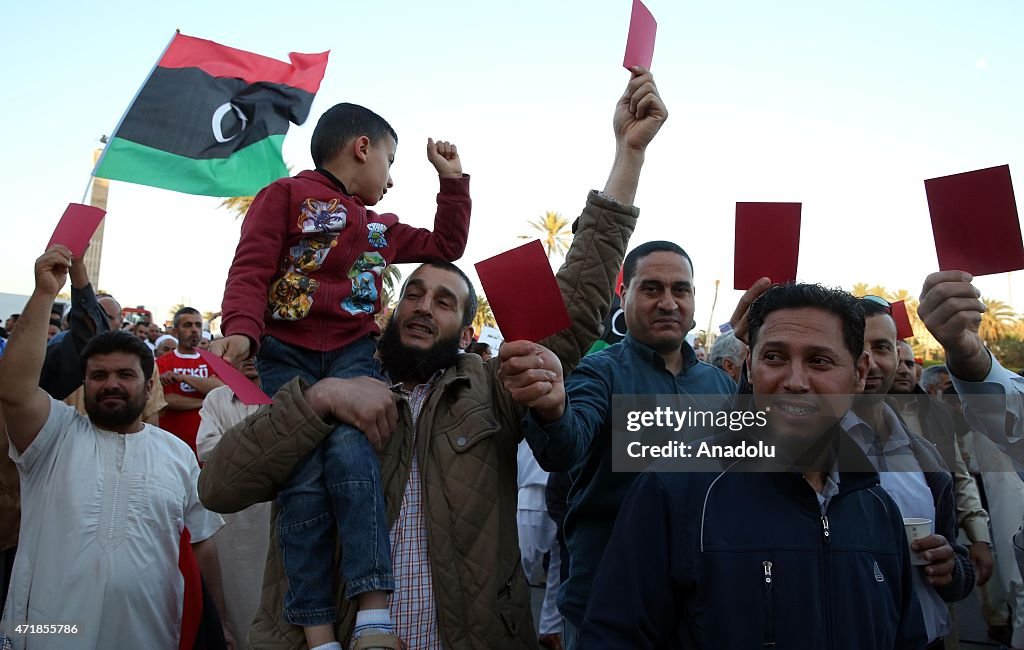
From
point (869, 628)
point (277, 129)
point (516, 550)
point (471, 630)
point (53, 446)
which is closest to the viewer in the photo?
point (869, 628)

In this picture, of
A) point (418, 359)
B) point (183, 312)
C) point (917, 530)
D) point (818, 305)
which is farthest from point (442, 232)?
point (183, 312)

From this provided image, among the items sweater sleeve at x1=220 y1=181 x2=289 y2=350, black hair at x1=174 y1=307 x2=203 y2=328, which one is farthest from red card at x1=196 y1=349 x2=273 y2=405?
black hair at x1=174 y1=307 x2=203 y2=328

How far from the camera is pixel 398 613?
7.27ft

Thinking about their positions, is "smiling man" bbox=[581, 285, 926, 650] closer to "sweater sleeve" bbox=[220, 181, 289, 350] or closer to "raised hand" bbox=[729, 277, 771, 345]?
"raised hand" bbox=[729, 277, 771, 345]

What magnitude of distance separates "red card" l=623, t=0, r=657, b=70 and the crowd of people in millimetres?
80

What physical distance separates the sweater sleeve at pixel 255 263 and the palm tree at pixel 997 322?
52.0m

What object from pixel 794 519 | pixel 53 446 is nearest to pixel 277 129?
pixel 53 446

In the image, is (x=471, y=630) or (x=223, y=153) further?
(x=223, y=153)

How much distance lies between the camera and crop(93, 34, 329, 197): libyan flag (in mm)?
4898

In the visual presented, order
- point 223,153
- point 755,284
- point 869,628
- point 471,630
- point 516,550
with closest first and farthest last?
point 869,628, point 471,630, point 516,550, point 755,284, point 223,153

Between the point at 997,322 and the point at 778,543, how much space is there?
2239 inches

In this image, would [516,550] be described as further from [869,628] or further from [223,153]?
[223,153]

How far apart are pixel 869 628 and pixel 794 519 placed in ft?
Answer: 1.05

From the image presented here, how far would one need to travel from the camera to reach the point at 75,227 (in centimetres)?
327
